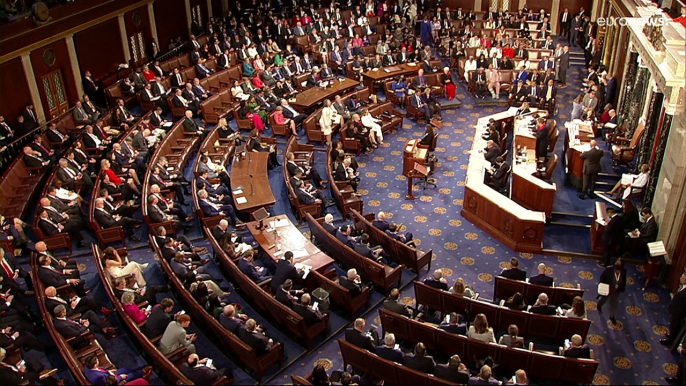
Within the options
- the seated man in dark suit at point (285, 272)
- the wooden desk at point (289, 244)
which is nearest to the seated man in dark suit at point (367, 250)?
the wooden desk at point (289, 244)

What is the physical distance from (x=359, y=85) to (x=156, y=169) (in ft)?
31.8

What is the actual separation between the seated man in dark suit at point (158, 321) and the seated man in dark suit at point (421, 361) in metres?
3.75

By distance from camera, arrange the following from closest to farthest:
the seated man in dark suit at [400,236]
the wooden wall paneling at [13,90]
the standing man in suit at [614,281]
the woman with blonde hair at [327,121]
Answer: the standing man in suit at [614,281] < the seated man in dark suit at [400,236] < the wooden wall paneling at [13,90] < the woman with blonde hair at [327,121]

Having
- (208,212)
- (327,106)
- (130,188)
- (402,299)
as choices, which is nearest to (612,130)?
(327,106)

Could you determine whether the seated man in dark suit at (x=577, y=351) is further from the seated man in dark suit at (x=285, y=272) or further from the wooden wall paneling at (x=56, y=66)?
A: the wooden wall paneling at (x=56, y=66)

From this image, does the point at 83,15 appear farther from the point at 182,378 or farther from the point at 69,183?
the point at 182,378

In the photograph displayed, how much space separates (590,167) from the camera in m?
13.7

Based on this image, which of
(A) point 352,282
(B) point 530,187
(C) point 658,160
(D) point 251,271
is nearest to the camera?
(A) point 352,282

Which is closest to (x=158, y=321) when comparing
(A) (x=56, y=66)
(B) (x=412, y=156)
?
(B) (x=412, y=156)

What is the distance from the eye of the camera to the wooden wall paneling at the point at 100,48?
18656mm

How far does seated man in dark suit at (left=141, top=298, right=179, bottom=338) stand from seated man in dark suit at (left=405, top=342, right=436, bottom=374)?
148 inches

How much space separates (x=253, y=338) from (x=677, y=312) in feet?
21.3

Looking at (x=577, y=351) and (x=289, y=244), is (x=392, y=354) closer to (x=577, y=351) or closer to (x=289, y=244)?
(x=577, y=351)

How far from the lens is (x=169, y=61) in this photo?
68.8 feet
